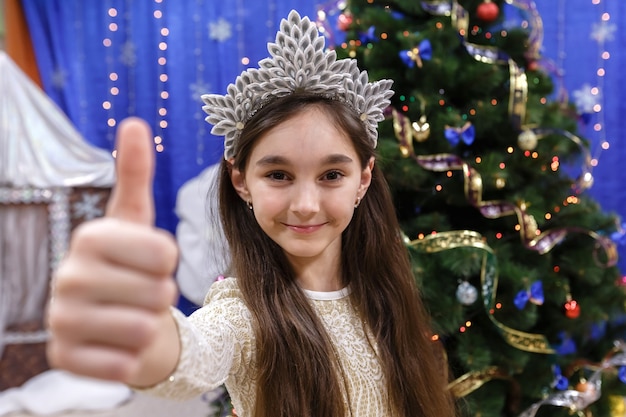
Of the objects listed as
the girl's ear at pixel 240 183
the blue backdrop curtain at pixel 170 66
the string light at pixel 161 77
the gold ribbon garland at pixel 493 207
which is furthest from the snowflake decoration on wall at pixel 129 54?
the girl's ear at pixel 240 183

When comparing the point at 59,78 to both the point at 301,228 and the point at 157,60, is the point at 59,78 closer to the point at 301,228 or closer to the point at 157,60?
the point at 157,60

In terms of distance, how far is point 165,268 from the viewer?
1.30ft

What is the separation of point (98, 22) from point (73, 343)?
249cm

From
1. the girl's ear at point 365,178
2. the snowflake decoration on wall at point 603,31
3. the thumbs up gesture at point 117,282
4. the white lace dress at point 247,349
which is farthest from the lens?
the snowflake decoration on wall at point 603,31

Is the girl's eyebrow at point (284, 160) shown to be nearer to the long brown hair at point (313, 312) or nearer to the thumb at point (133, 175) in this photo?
the long brown hair at point (313, 312)

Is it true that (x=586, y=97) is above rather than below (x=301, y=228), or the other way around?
above

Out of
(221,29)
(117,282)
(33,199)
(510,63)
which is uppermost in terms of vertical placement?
(221,29)

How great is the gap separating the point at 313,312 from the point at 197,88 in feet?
5.90

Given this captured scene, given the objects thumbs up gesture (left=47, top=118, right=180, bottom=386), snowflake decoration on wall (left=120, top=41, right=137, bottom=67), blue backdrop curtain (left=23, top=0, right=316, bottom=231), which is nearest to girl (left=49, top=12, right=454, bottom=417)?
thumbs up gesture (left=47, top=118, right=180, bottom=386)

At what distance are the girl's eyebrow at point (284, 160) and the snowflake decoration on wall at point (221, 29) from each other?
1762mm

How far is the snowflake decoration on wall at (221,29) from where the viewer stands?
A: 2396 mm

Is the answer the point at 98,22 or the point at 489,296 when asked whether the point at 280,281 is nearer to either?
the point at 489,296

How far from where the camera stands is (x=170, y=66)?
242cm

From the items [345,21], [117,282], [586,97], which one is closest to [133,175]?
[117,282]
